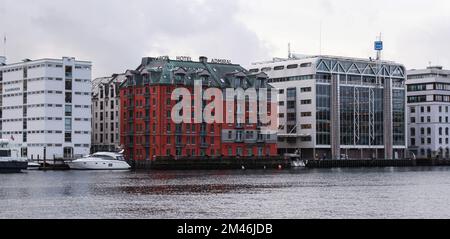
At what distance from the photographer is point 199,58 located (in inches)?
7411

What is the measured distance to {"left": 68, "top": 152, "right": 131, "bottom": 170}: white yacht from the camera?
531 ft

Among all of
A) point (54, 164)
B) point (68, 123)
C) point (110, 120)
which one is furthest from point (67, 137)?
point (110, 120)

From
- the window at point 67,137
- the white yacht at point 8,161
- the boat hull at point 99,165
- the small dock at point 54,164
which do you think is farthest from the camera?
the window at point 67,137

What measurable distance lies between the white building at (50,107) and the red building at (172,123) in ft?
29.4

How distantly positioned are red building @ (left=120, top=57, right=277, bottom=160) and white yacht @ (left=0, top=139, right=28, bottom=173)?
31606mm

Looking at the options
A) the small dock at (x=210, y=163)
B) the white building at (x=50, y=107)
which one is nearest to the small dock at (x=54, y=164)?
the white building at (x=50, y=107)

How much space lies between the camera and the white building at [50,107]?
169m

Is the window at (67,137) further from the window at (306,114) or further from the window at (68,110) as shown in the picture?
the window at (306,114)

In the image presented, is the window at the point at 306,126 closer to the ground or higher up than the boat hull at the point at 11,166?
higher up

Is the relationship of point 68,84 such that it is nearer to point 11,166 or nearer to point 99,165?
point 99,165

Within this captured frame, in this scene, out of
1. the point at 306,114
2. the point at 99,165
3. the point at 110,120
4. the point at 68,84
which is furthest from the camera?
the point at 306,114

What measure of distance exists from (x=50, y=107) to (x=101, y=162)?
16152 mm

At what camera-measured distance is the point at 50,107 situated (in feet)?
557
